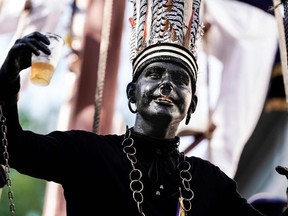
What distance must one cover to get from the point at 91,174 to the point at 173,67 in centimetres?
51

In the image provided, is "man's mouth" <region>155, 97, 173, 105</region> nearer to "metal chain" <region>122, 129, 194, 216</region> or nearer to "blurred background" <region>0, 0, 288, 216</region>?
"metal chain" <region>122, 129, 194, 216</region>

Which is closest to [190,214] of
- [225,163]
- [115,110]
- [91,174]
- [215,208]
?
[215,208]

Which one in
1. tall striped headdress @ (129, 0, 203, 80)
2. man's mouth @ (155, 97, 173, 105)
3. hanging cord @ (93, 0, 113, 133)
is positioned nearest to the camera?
man's mouth @ (155, 97, 173, 105)

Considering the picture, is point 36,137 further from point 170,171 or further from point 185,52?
point 185,52

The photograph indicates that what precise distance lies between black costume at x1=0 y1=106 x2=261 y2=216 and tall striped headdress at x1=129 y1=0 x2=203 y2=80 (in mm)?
305

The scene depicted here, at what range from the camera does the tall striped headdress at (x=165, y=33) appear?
92.5 inches

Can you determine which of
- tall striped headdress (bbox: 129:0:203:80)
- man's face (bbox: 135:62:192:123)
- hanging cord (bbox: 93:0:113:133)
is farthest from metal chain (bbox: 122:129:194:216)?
hanging cord (bbox: 93:0:113:133)

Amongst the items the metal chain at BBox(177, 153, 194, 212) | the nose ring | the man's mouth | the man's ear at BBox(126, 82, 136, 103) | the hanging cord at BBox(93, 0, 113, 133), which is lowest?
the metal chain at BBox(177, 153, 194, 212)

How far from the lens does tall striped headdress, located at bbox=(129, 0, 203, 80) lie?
2350 mm

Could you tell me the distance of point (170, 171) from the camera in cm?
226

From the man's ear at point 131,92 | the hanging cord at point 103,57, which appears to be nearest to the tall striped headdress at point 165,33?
the man's ear at point 131,92

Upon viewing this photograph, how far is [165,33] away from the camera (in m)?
2.41

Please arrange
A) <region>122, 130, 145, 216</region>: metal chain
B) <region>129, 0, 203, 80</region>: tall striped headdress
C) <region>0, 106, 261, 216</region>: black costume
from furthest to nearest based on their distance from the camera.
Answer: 1. <region>129, 0, 203, 80</region>: tall striped headdress
2. <region>122, 130, 145, 216</region>: metal chain
3. <region>0, 106, 261, 216</region>: black costume

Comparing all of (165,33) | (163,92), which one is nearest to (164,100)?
(163,92)
